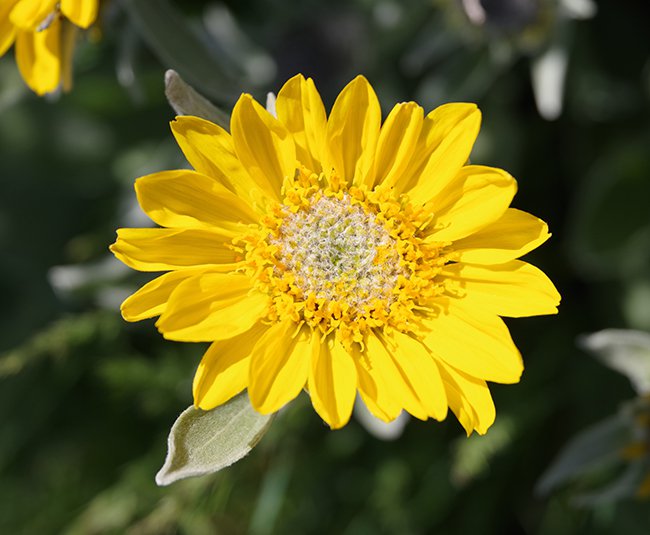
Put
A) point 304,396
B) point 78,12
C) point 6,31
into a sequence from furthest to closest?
1. point 304,396
2. point 6,31
3. point 78,12

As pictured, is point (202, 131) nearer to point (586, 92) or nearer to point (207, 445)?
point (207, 445)

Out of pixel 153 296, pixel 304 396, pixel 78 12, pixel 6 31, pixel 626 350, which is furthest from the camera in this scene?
pixel 304 396

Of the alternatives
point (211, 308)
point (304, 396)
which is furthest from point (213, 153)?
point (304, 396)

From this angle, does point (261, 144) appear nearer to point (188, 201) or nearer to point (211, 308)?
point (188, 201)

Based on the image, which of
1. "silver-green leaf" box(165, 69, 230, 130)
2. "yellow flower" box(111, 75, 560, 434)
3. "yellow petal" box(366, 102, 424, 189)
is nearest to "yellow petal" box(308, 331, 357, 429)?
"yellow flower" box(111, 75, 560, 434)

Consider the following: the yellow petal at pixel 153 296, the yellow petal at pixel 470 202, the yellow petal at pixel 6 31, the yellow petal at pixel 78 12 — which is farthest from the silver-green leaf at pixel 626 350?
the yellow petal at pixel 6 31

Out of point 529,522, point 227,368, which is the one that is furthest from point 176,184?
point 529,522
